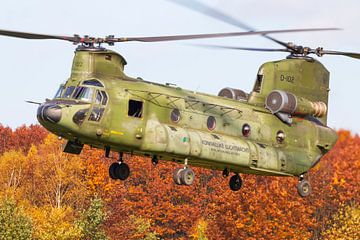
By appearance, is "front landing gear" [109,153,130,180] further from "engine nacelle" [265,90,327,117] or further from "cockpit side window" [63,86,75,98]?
"engine nacelle" [265,90,327,117]

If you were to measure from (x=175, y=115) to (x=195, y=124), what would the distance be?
115 cm

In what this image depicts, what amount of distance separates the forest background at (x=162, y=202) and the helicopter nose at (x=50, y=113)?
38.4 meters

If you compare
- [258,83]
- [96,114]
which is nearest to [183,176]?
[96,114]

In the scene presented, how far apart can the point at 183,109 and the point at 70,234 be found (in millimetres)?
41866

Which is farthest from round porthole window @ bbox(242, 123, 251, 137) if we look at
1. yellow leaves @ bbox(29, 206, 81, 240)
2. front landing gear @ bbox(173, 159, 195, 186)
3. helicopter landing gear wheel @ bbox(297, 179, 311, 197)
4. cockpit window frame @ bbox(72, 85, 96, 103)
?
yellow leaves @ bbox(29, 206, 81, 240)

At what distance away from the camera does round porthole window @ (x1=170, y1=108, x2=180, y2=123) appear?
46781 millimetres

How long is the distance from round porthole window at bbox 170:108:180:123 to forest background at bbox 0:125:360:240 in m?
35.4

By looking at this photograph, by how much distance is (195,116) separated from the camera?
47.6 m

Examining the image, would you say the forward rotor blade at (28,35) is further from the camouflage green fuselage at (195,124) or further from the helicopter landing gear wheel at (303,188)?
the helicopter landing gear wheel at (303,188)

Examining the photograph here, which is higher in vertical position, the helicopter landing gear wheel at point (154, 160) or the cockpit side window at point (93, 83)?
the cockpit side window at point (93, 83)

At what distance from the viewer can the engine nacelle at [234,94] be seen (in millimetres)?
51875

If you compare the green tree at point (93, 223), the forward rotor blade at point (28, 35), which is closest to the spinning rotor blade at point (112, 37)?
the forward rotor blade at point (28, 35)

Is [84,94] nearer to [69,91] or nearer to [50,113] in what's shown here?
[69,91]

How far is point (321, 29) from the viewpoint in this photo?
44.9m
